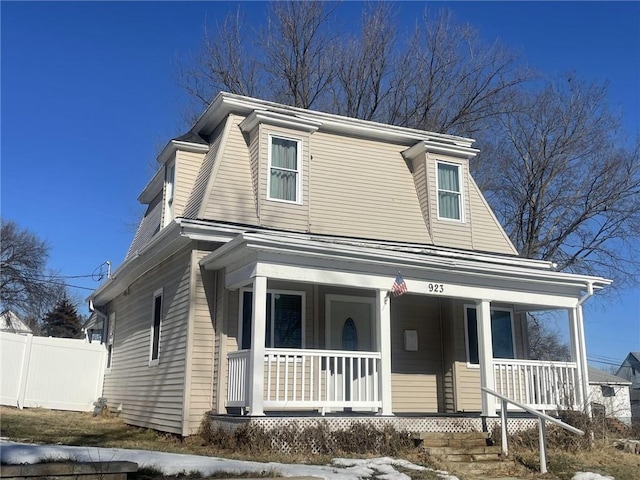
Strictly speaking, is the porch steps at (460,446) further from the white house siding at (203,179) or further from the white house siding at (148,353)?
the white house siding at (203,179)

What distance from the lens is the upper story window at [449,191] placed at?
14.1 metres

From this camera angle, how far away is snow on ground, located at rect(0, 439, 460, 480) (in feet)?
19.5

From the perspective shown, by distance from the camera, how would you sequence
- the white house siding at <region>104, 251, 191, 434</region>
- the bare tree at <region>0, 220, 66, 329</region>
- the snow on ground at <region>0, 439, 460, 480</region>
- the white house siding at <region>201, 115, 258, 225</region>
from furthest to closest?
the bare tree at <region>0, 220, 66, 329</region> < the white house siding at <region>201, 115, 258, 225</region> < the white house siding at <region>104, 251, 191, 434</region> < the snow on ground at <region>0, 439, 460, 480</region>

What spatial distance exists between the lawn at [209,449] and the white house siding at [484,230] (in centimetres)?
511

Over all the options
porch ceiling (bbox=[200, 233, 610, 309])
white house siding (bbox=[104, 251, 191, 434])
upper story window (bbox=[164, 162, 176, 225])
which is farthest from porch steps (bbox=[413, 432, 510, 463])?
upper story window (bbox=[164, 162, 176, 225])

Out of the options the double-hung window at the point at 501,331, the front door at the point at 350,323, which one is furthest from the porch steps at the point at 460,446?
the double-hung window at the point at 501,331

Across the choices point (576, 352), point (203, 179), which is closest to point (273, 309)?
point (203, 179)

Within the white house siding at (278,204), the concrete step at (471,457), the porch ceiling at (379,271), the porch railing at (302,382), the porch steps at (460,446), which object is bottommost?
the concrete step at (471,457)

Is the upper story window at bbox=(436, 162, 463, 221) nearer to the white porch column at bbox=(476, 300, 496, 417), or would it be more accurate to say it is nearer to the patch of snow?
the white porch column at bbox=(476, 300, 496, 417)

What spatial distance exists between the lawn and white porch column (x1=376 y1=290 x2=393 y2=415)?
1.07m

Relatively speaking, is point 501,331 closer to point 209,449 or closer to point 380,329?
point 380,329

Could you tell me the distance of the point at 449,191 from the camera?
14.2 metres

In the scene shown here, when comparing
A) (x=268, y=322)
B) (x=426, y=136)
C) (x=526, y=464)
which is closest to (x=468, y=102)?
(x=426, y=136)

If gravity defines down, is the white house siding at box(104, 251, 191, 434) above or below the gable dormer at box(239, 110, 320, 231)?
below
